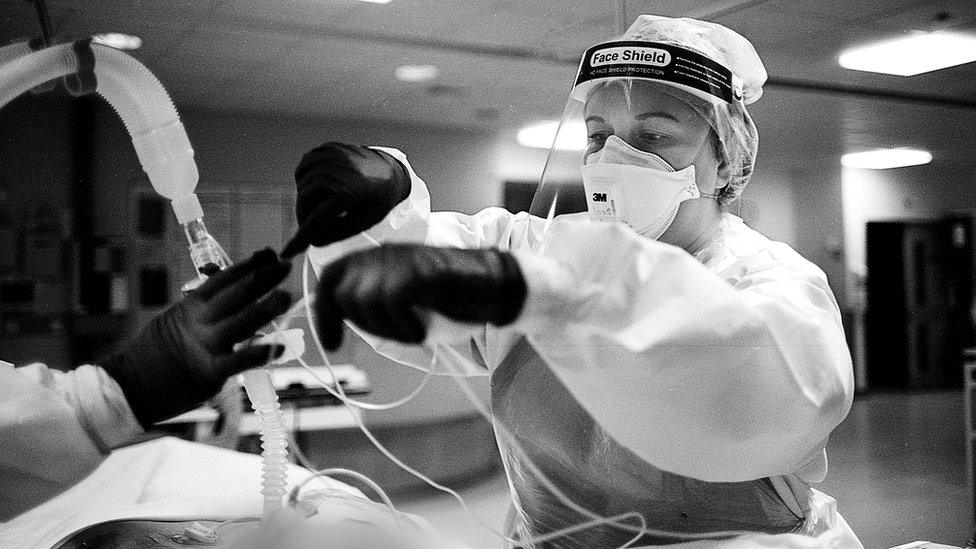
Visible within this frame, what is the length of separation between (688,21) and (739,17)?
145 mm

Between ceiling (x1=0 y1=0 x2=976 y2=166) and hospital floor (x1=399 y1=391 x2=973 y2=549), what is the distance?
0.37 metres

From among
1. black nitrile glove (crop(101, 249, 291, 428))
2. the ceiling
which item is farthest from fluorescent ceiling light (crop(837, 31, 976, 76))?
black nitrile glove (crop(101, 249, 291, 428))

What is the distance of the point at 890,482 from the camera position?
1.09 metres

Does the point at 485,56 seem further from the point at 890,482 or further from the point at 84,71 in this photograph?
the point at 890,482

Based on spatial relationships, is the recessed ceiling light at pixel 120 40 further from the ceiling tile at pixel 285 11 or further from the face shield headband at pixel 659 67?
the face shield headband at pixel 659 67

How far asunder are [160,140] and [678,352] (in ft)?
2.00

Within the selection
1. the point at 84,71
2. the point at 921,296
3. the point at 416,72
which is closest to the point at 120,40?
the point at 84,71

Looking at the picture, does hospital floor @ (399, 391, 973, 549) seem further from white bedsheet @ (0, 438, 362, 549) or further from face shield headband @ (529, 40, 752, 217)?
face shield headband @ (529, 40, 752, 217)

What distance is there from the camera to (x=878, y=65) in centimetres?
109

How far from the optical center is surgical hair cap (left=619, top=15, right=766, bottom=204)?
3.05 feet

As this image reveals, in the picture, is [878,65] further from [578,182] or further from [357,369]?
[357,369]

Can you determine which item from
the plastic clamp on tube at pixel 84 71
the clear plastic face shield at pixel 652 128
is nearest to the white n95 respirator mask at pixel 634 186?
the clear plastic face shield at pixel 652 128

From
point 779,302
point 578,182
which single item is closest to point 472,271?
point 779,302

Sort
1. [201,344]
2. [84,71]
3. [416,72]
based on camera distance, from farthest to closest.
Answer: [416,72]
[84,71]
[201,344]
